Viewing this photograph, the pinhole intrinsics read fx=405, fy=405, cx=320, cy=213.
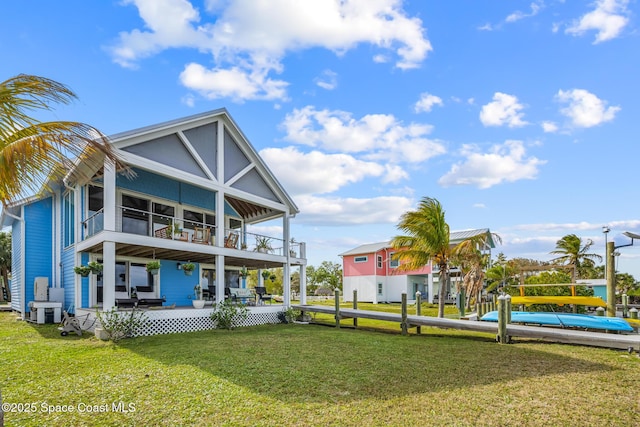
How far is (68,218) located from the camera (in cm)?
1622

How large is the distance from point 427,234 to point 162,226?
445 inches

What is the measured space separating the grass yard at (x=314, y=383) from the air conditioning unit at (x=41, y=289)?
5.70 metres

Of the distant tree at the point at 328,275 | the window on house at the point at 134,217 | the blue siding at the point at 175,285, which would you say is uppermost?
the window on house at the point at 134,217

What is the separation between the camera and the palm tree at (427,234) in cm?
1792

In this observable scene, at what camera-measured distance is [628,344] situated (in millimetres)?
9445

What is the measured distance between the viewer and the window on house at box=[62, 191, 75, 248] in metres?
15.8

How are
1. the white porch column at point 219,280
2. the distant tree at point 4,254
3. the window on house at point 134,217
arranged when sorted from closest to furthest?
the white porch column at point 219,280 < the window on house at point 134,217 < the distant tree at point 4,254

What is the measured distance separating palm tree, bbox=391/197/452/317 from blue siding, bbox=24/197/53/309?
1547cm

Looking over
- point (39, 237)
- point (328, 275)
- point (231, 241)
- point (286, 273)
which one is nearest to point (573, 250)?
point (328, 275)

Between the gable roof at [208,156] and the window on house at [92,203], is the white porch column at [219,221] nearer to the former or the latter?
the gable roof at [208,156]

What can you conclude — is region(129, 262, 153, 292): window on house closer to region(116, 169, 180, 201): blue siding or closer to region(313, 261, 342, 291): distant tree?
region(116, 169, 180, 201): blue siding

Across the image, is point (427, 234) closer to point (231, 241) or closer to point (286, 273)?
point (286, 273)

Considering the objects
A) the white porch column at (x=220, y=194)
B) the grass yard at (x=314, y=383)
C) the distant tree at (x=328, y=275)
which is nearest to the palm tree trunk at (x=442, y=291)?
the grass yard at (x=314, y=383)

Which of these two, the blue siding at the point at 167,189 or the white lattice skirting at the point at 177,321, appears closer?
the white lattice skirting at the point at 177,321
